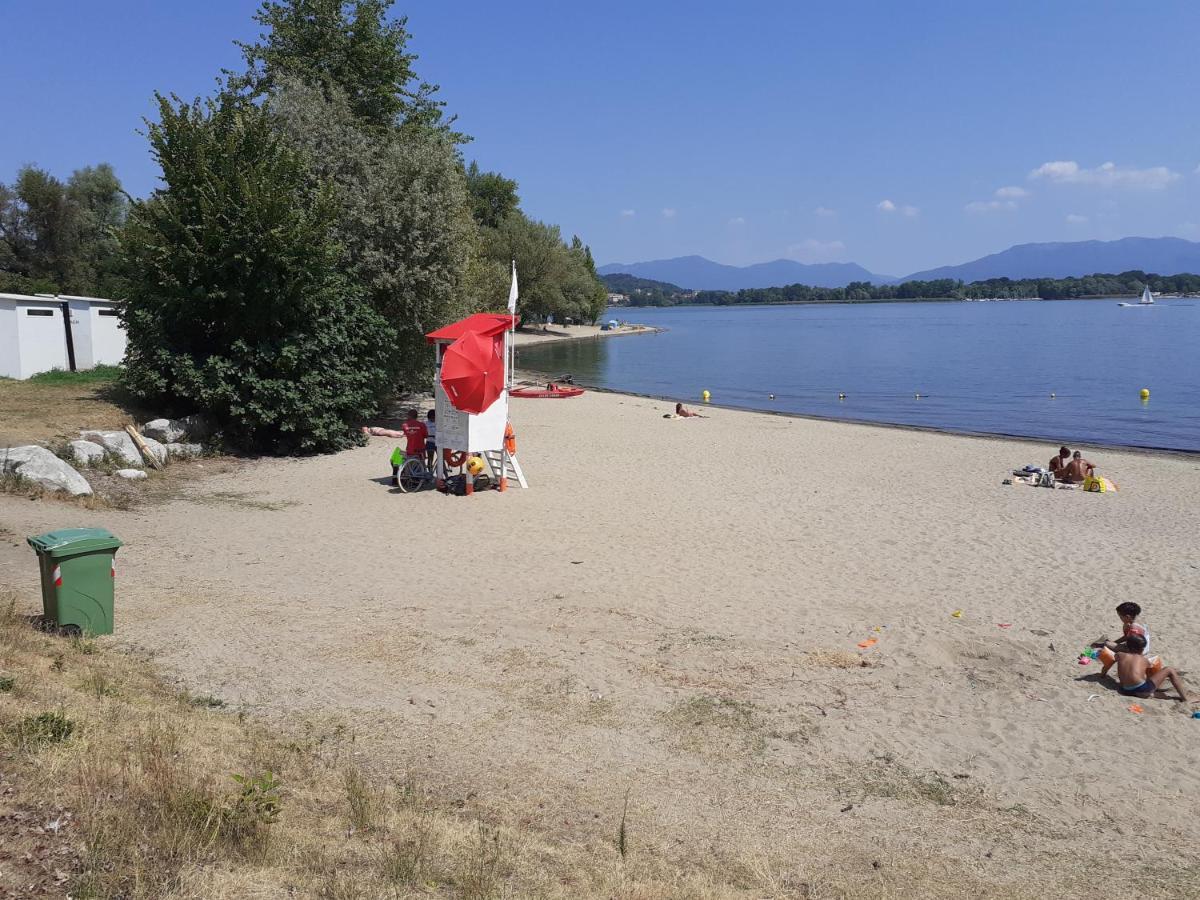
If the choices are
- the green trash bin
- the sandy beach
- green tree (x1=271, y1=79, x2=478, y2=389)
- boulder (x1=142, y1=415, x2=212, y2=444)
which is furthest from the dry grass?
the green trash bin

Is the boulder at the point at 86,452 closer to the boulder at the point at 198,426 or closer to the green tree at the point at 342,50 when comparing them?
the boulder at the point at 198,426

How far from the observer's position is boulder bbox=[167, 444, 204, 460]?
18.3m

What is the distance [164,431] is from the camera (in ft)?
60.5

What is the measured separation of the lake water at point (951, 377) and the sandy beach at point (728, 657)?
19.4 meters

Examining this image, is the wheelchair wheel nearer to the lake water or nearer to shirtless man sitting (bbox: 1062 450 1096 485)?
shirtless man sitting (bbox: 1062 450 1096 485)

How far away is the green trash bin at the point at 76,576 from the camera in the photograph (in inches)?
304

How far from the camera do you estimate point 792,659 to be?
893 cm

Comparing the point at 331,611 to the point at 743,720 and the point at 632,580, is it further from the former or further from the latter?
the point at 743,720

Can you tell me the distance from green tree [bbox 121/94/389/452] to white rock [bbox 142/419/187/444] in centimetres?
77

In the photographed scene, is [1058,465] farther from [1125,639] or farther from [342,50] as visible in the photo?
[342,50]

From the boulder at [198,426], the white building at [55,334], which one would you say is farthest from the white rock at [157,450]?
the white building at [55,334]

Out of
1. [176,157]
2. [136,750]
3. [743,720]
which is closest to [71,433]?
[176,157]

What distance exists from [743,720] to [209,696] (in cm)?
442

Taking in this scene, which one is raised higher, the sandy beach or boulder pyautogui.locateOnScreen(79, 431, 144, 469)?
boulder pyautogui.locateOnScreen(79, 431, 144, 469)
